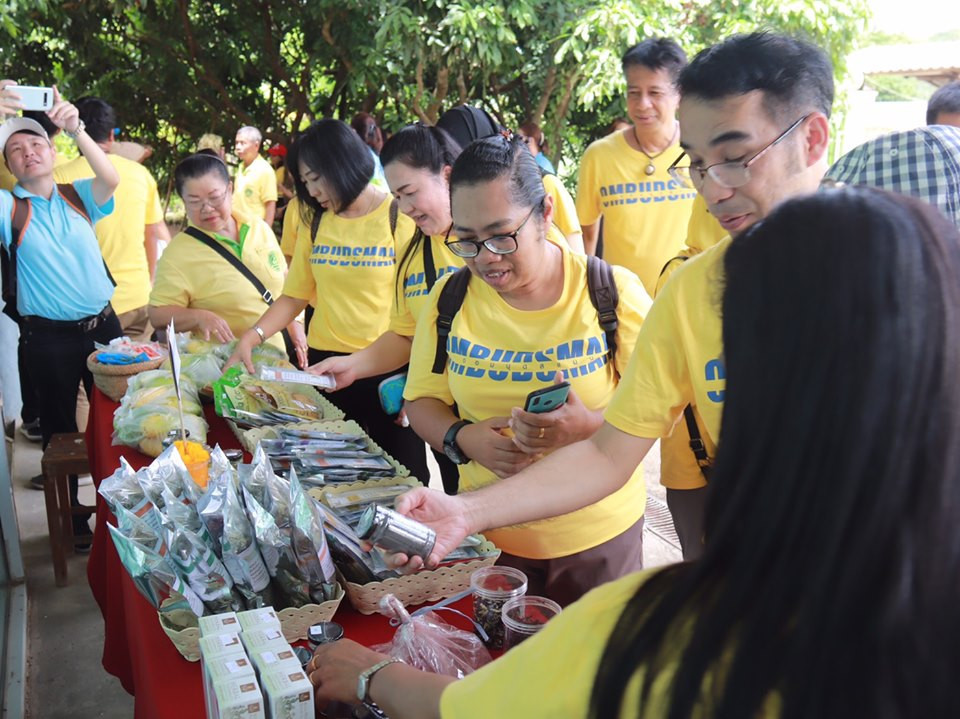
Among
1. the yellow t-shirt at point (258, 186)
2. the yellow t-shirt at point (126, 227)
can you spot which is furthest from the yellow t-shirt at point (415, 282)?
the yellow t-shirt at point (258, 186)

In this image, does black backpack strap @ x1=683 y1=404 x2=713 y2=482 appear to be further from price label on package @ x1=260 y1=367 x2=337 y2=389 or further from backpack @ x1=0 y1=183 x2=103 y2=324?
backpack @ x1=0 y1=183 x2=103 y2=324

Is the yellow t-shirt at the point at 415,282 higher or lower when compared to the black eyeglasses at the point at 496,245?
lower

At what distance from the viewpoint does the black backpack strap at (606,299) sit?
5.78ft

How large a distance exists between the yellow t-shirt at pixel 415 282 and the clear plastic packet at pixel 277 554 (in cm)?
111

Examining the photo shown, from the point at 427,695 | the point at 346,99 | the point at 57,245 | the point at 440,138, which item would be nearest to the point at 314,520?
the point at 427,695

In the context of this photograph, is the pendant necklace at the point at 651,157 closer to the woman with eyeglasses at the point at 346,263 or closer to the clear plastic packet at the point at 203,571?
the woman with eyeglasses at the point at 346,263

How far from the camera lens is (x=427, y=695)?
3.20 feet

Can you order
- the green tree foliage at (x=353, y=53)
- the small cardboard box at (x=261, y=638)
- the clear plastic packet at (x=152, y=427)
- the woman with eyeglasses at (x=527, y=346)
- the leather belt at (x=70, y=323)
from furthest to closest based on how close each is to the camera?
the green tree foliage at (x=353, y=53) → the leather belt at (x=70, y=323) → the clear plastic packet at (x=152, y=427) → the woman with eyeglasses at (x=527, y=346) → the small cardboard box at (x=261, y=638)

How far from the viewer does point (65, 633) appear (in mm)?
2953

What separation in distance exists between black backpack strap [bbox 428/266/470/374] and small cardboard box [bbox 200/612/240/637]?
Result: 0.85m

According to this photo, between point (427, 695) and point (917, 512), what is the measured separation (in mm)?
616

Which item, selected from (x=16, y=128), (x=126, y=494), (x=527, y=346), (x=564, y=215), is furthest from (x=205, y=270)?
(x=527, y=346)

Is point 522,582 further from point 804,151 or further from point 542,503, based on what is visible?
point 804,151

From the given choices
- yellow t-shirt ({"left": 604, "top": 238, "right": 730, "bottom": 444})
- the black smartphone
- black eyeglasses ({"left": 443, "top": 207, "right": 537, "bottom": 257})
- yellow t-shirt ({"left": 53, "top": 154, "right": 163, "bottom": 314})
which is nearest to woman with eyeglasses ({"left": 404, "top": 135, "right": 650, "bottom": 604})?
black eyeglasses ({"left": 443, "top": 207, "right": 537, "bottom": 257})
